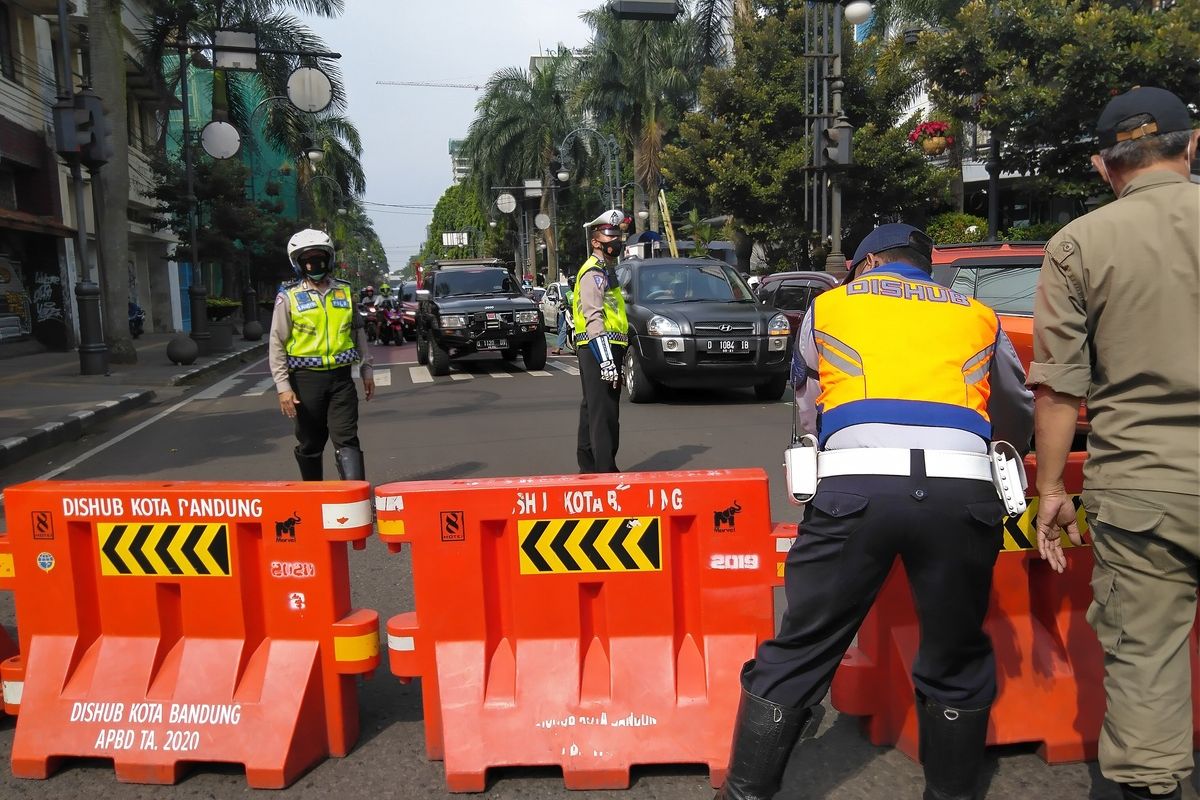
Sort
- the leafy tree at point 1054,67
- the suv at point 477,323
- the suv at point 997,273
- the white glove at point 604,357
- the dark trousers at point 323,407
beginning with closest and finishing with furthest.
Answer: the dark trousers at point 323,407 < the white glove at point 604,357 < the suv at point 997,273 < the suv at point 477,323 < the leafy tree at point 1054,67

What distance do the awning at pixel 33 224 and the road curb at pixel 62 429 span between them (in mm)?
9540

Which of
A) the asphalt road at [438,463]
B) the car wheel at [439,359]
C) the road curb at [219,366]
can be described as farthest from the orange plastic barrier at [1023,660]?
the road curb at [219,366]

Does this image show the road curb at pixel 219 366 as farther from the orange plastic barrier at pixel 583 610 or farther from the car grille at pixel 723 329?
the orange plastic barrier at pixel 583 610

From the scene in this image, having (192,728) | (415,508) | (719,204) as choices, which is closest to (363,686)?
(192,728)

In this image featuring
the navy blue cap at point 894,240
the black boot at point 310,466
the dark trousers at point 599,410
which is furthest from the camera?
A: the dark trousers at point 599,410

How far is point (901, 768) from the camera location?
3283 mm

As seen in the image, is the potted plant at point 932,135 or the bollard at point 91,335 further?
the potted plant at point 932,135

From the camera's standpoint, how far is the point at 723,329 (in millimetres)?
11414

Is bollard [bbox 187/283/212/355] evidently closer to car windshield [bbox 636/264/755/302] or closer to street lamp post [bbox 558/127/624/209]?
car windshield [bbox 636/264/755/302]

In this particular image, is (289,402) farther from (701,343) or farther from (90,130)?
(90,130)

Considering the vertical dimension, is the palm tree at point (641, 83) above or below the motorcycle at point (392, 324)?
above

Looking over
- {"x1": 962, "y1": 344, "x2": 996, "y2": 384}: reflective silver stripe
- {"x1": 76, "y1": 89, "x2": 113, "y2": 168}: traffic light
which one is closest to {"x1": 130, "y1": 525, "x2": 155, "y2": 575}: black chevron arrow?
{"x1": 962, "y1": 344, "x2": 996, "y2": 384}: reflective silver stripe

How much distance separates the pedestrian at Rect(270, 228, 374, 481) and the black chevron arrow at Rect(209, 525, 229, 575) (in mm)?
2471

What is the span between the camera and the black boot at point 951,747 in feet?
9.11
